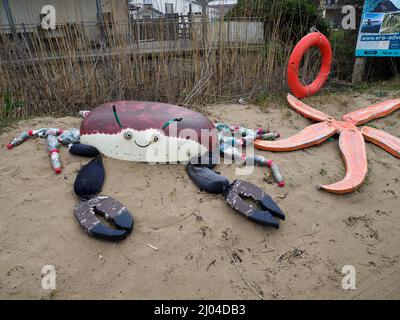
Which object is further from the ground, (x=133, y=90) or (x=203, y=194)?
(x=133, y=90)

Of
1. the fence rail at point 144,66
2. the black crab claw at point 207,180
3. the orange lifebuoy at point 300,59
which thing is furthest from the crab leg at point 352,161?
the fence rail at point 144,66

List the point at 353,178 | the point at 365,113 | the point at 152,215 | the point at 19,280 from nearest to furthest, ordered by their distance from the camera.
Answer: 1. the point at 19,280
2. the point at 152,215
3. the point at 353,178
4. the point at 365,113

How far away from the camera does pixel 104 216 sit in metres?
1.70

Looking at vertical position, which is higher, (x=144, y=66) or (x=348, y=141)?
(x=144, y=66)

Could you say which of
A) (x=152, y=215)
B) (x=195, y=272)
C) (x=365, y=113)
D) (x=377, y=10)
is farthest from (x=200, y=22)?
(x=195, y=272)

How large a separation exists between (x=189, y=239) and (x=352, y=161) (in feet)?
4.86

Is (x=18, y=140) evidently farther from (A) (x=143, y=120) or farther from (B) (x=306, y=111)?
(B) (x=306, y=111)

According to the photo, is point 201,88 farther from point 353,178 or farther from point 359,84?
point 359,84

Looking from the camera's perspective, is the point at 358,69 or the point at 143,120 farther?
the point at 358,69

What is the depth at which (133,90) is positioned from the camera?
3.55 m

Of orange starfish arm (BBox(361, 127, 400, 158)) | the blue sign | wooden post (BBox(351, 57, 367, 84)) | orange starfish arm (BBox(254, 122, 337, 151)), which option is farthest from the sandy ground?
wooden post (BBox(351, 57, 367, 84))

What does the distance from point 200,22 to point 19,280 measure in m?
3.39

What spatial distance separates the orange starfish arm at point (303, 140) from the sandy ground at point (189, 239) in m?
0.23

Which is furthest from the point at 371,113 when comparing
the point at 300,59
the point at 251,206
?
the point at 251,206
